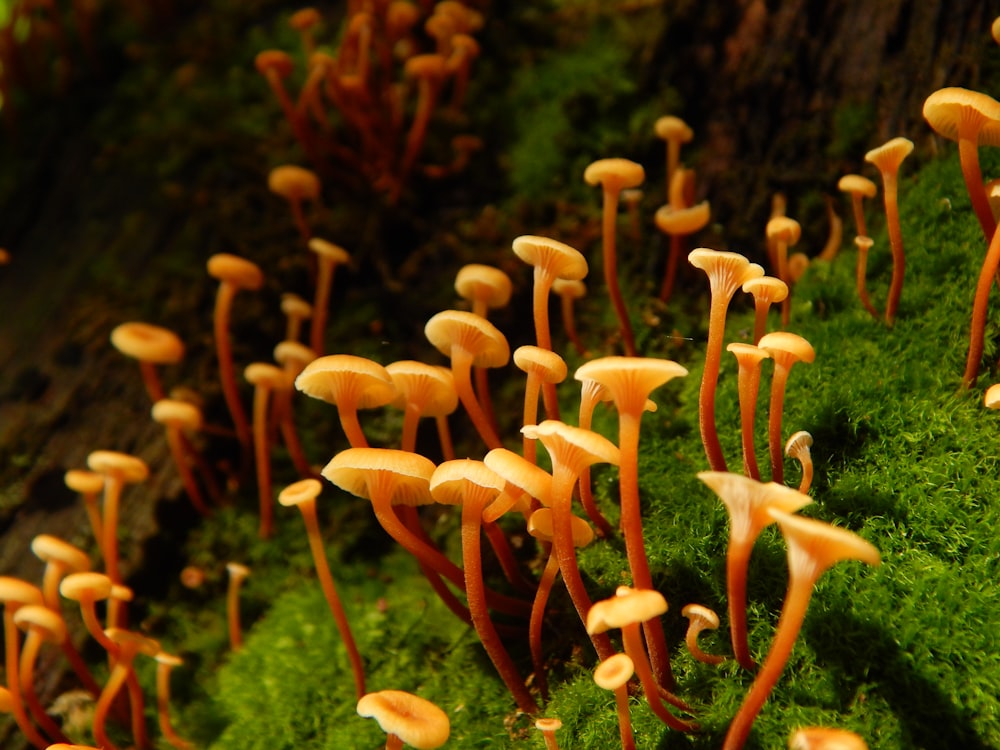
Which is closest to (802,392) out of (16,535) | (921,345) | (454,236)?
(921,345)

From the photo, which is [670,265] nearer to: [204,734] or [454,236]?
[454,236]

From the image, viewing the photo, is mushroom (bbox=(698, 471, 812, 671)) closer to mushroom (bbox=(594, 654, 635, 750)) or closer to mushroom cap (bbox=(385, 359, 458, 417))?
mushroom (bbox=(594, 654, 635, 750))

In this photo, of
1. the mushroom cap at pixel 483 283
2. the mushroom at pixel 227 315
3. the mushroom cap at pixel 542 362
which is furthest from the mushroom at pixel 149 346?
the mushroom cap at pixel 542 362

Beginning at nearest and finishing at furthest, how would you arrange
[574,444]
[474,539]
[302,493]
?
[574,444] → [474,539] → [302,493]

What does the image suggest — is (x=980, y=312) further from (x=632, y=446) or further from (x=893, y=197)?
(x=632, y=446)

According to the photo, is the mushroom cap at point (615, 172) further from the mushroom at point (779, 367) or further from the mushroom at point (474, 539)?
the mushroom at point (474, 539)

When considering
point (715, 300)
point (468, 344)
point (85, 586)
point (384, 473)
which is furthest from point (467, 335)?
point (85, 586)

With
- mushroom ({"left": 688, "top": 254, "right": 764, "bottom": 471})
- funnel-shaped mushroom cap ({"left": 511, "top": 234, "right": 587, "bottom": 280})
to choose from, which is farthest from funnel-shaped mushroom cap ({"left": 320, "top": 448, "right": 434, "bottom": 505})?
mushroom ({"left": 688, "top": 254, "right": 764, "bottom": 471})
